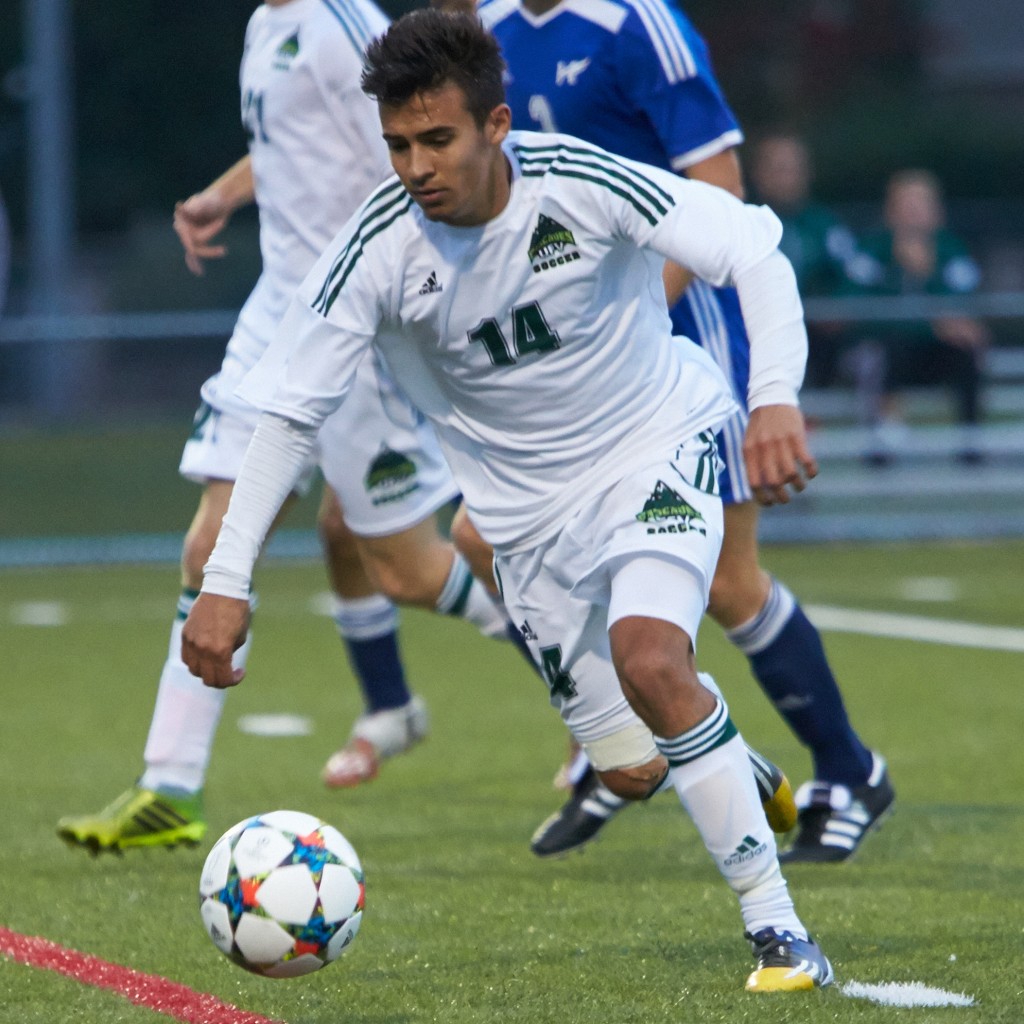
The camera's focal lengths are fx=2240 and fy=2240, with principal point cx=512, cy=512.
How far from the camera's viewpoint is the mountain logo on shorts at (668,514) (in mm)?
4027

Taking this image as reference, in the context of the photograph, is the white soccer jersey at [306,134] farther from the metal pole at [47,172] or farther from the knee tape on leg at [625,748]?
the metal pole at [47,172]

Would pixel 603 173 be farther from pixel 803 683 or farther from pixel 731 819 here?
pixel 803 683

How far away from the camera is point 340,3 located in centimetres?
569

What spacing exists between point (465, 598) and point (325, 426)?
610 mm

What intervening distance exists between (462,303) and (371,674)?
7.73 ft

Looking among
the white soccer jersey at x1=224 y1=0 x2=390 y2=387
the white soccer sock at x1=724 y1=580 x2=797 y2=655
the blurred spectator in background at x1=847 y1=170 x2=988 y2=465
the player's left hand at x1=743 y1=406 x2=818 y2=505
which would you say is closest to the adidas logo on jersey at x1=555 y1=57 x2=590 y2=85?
the white soccer jersey at x1=224 y1=0 x2=390 y2=387

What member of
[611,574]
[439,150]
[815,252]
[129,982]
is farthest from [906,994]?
[815,252]

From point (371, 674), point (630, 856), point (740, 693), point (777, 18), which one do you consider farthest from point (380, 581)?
point (777, 18)

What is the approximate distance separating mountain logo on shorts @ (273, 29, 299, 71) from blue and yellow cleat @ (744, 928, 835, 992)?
271 cm

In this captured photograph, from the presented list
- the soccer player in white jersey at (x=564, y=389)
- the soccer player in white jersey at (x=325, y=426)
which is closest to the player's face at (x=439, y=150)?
the soccer player in white jersey at (x=564, y=389)

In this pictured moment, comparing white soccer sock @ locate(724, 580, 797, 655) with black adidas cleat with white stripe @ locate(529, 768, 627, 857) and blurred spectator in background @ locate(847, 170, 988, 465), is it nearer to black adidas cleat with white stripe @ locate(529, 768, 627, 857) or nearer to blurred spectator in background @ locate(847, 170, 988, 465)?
black adidas cleat with white stripe @ locate(529, 768, 627, 857)

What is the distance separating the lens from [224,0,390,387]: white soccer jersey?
5.58 metres

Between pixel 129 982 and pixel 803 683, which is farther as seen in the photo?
pixel 803 683

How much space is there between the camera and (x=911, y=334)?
1328 cm
